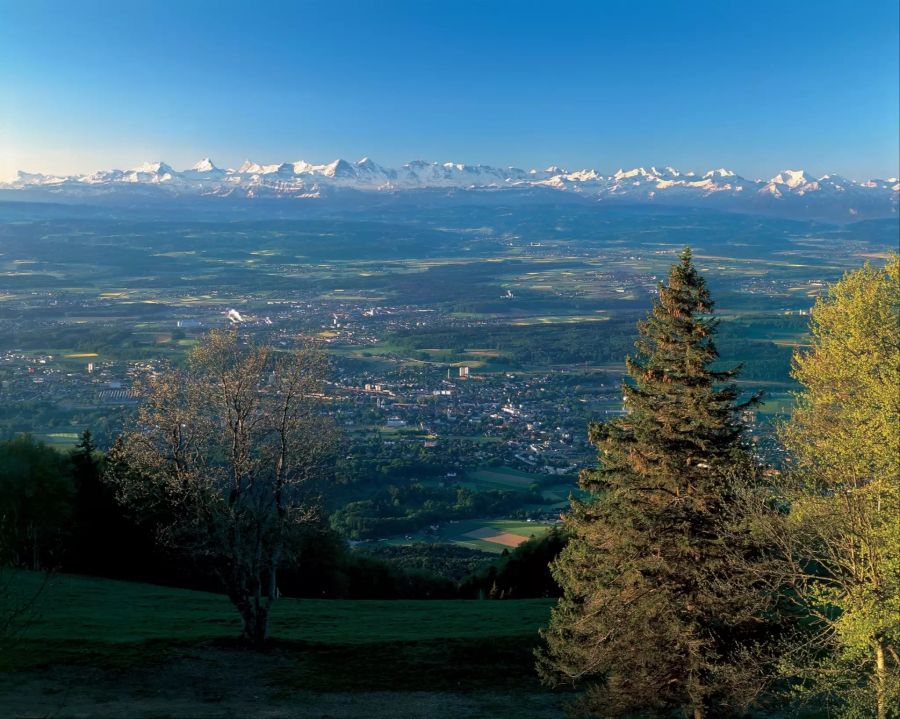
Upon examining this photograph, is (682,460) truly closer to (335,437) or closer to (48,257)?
(335,437)

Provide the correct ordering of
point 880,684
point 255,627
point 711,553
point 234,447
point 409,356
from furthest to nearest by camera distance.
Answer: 1. point 409,356
2. point 255,627
3. point 234,447
4. point 711,553
5. point 880,684

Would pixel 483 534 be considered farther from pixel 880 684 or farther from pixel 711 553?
pixel 880 684

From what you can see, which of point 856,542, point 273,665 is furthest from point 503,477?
point 856,542

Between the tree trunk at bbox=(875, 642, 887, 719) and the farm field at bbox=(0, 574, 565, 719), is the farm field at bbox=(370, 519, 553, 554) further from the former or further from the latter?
the tree trunk at bbox=(875, 642, 887, 719)

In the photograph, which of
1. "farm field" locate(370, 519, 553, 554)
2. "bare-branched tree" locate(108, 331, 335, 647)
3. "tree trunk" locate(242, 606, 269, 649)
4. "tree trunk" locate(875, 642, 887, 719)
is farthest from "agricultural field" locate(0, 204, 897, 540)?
"tree trunk" locate(242, 606, 269, 649)

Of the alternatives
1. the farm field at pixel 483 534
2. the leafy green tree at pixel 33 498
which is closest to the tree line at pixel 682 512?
the leafy green tree at pixel 33 498

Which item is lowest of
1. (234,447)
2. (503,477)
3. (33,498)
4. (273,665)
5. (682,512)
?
(503,477)

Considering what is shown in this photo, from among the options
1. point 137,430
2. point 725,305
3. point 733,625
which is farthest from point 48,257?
point 733,625
